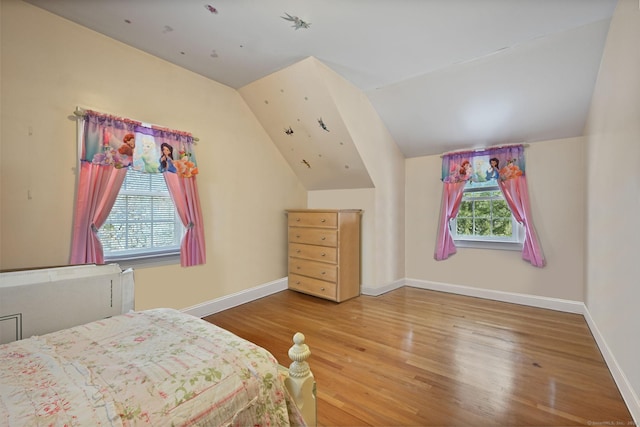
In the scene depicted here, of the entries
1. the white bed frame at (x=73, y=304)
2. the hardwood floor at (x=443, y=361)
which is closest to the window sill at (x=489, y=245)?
the hardwood floor at (x=443, y=361)

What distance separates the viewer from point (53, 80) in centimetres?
201

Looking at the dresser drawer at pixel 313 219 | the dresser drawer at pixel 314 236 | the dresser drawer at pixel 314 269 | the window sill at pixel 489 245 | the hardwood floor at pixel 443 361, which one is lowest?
the hardwood floor at pixel 443 361

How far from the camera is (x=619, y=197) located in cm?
172

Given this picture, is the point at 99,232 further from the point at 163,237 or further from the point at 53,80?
the point at 53,80

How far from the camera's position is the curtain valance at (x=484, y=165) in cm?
325

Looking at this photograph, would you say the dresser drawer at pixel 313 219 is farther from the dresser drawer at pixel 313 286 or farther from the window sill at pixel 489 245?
the window sill at pixel 489 245

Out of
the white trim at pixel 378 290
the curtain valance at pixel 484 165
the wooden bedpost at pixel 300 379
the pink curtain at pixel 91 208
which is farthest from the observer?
the white trim at pixel 378 290

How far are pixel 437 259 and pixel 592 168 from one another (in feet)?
6.18

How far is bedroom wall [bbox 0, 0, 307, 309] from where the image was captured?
6.12ft

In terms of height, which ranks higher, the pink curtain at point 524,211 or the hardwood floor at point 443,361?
the pink curtain at point 524,211

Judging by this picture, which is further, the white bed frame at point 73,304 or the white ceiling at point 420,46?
the white ceiling at point 420,46

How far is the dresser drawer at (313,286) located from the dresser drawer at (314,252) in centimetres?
28

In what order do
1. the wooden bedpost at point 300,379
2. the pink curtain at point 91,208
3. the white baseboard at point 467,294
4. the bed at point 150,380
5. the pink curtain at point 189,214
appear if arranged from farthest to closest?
the pink curtain at point 189,214 < the pink curtain at point 91,208 < the white baseboard at point 467,294 < the wooden bedpost at point 300,379 < the bed at point 150,380

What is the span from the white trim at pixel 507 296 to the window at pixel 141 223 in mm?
3191
